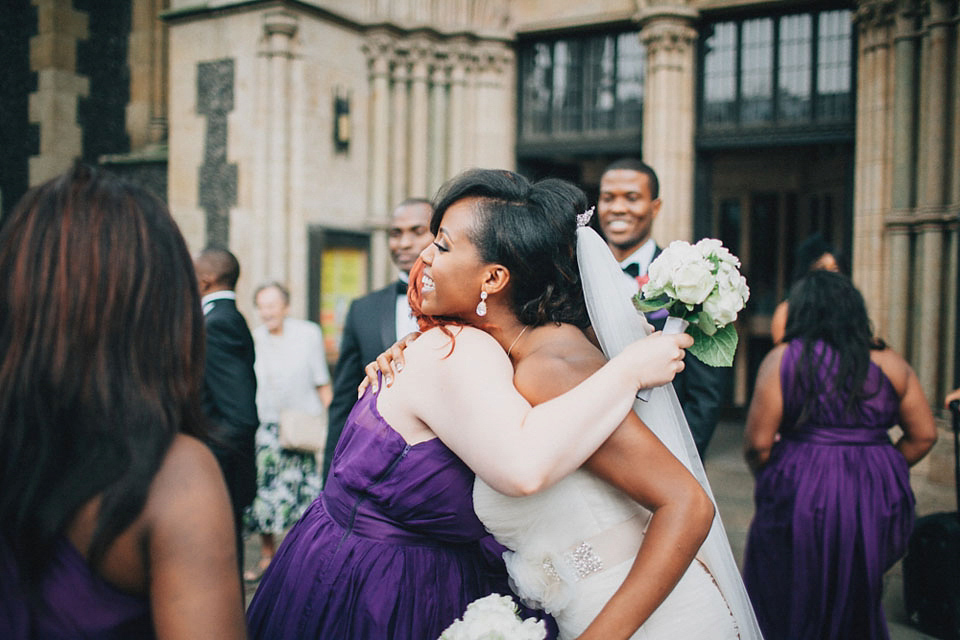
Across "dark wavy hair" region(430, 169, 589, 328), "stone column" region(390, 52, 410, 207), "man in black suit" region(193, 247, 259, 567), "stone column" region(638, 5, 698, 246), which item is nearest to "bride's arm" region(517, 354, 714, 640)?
"dark wavy hair" region(430, 169, 589, 328)

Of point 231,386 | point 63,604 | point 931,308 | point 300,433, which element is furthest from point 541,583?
point 931,308

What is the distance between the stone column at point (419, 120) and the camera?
808 cm

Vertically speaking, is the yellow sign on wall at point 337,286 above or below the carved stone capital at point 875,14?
below

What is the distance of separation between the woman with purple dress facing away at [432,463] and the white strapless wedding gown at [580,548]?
0.36 ft

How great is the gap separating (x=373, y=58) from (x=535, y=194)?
666 centimetres

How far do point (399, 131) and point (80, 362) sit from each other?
733cm

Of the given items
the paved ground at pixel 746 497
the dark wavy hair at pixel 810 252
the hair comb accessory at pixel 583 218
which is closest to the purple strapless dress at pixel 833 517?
the paved ground at pixel 746 497

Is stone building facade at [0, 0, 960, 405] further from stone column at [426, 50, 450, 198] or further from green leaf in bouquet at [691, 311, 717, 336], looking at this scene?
green leaf in bouquet at [691, 311, 717, 336]

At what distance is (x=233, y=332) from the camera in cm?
381

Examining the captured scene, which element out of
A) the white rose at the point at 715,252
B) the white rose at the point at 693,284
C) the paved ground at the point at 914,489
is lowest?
the paved ground at the point at 914,489

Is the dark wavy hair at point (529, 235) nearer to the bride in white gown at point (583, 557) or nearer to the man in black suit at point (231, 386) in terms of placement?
the bride in white gown at point (583, 557)

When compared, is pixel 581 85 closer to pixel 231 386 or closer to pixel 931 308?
pixel 931 308

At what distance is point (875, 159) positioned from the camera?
662cm

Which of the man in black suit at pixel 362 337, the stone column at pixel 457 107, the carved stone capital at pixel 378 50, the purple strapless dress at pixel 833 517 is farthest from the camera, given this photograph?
the stone column at pixel 457 107
